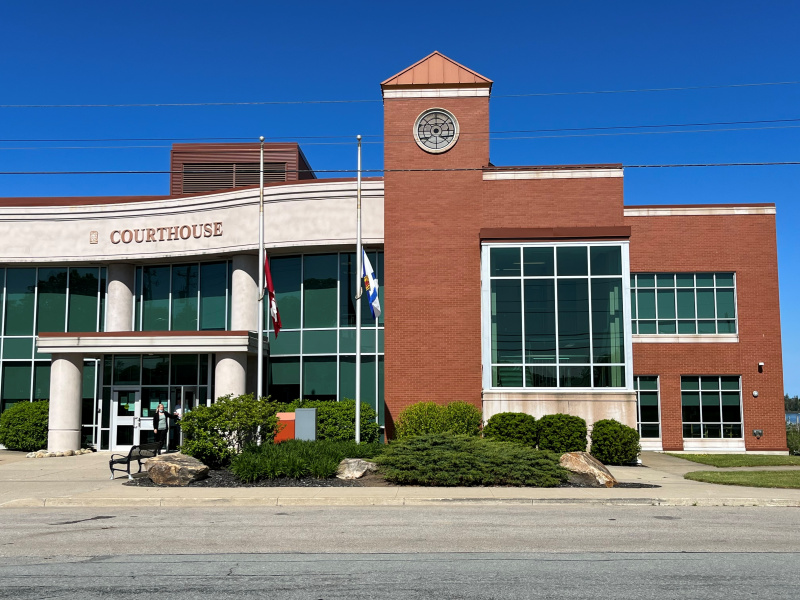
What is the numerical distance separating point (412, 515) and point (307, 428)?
9.15 meters

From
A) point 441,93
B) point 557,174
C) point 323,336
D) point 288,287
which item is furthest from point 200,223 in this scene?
point 557,174

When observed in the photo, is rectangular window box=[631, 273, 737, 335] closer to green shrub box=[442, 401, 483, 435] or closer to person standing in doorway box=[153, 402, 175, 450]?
green shrub box=[442, 401, 483, 435]

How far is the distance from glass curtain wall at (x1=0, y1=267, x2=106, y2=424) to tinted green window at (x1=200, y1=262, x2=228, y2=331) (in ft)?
13.9

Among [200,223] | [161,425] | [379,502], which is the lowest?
[379,502]

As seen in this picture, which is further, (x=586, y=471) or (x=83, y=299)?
(x=83, y=299)

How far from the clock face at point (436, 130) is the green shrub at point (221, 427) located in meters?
11.7

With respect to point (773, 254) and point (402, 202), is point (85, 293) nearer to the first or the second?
point (402, 202)

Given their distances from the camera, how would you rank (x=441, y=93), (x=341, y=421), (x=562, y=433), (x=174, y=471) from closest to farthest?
(x=174, y=471)
(x=562, y=433)
(x=341, y=421)
(x=441, y=93)

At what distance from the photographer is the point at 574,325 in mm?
24766

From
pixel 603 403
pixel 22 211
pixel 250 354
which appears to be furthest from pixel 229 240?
pixel 603 403

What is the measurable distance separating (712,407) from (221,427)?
19.1 meters

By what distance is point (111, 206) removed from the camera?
3022 centimetres

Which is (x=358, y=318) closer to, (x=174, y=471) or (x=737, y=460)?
(x=174, y=471)

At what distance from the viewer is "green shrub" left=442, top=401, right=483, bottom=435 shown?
24391mm
